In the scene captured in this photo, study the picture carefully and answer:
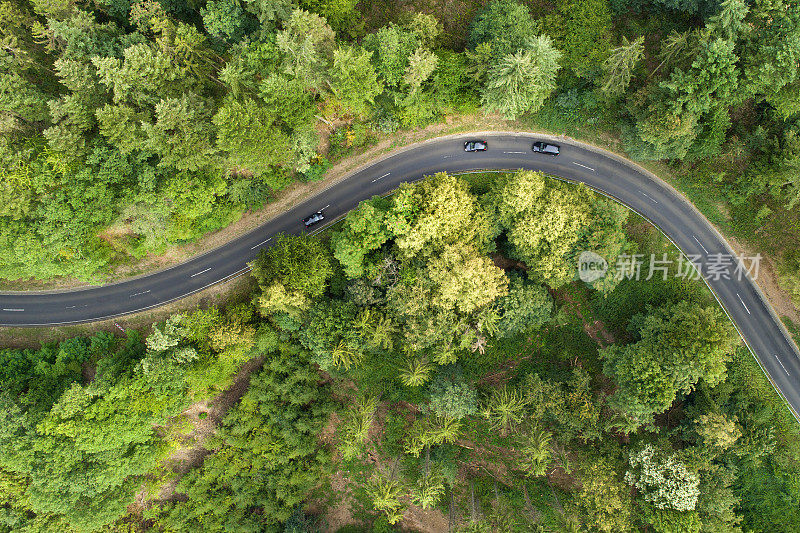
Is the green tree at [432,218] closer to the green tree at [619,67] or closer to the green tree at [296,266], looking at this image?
the green tree at [296,266]

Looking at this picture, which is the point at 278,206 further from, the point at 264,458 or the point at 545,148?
the point at 545,148

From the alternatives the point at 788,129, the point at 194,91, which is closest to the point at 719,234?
the point at 788,129

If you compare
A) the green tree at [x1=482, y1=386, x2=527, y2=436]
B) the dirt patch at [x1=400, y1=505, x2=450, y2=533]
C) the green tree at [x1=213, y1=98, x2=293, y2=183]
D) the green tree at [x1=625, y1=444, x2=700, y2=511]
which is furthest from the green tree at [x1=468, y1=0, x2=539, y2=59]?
the dirt patch at [x1=400, y1=505, x2=450, y2=533]

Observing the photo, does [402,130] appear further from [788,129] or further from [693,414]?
[693,414]

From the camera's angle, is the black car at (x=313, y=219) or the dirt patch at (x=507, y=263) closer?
the dirt patch at (x=507, y=263)

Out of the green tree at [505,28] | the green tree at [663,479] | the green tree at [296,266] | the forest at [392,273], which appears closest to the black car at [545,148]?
the forest at [392,273]

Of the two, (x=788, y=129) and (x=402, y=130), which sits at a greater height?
(x=402, y=130)
